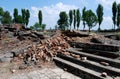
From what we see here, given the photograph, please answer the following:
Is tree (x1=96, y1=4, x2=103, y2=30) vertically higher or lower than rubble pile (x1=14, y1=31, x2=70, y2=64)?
higher

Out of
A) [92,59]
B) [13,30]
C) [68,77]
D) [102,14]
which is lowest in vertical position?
[68,77]

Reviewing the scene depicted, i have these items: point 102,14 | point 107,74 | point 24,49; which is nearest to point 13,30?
point 24,49

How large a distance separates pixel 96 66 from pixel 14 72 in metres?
2.18

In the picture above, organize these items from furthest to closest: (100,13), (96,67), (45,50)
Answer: (100,13) → (45,50) → (96,67)

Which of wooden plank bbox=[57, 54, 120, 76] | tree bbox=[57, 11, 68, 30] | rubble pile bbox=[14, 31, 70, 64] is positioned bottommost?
wooden plank bbox=[57, 54, 120, 76]

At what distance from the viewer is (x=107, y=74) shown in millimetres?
4035

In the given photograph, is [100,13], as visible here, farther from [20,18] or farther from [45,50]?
[45,50]

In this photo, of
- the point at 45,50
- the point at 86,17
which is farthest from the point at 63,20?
the point at 45,50

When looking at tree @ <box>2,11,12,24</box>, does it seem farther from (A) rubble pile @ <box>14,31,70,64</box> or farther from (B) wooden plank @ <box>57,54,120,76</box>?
(B) wooden plank @ <box>57,54,120,76</box>

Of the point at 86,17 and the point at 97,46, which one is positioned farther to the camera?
the point at 86,17

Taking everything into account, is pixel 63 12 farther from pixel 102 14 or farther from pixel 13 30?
pixel 13 30

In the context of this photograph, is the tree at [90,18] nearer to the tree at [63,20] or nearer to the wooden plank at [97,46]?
the tree at [63,20]

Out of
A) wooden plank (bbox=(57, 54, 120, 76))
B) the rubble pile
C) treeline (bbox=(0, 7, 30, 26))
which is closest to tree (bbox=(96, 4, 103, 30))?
treeline (bbox=(0, 7, 30, 26))

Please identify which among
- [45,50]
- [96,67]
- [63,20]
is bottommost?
[96,67]
